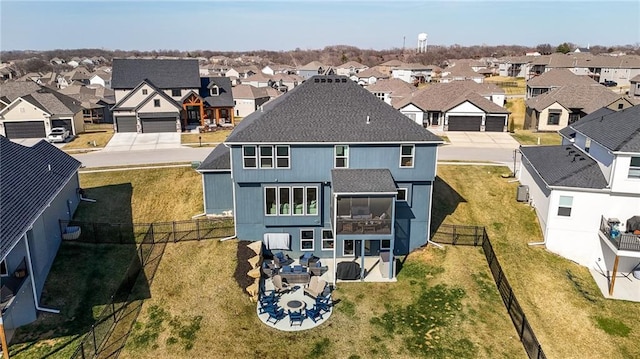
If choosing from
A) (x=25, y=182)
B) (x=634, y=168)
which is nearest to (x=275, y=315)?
(x=25, y=182)

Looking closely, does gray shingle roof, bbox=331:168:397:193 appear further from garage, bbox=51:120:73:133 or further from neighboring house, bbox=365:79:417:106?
neighboring house, bbox=365:79:417:106

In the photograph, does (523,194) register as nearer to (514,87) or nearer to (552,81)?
(552,81)

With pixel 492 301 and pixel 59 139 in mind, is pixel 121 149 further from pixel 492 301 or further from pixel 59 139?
pixel 492 301

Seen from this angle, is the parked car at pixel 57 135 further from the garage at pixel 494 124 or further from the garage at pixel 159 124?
the garage at pixel 494 124

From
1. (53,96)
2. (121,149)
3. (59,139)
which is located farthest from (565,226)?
(53,96)

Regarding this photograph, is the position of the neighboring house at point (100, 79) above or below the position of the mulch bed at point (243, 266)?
above

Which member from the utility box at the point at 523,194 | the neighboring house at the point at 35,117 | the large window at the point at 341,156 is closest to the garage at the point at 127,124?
the neighboring house at the point at 35,117
